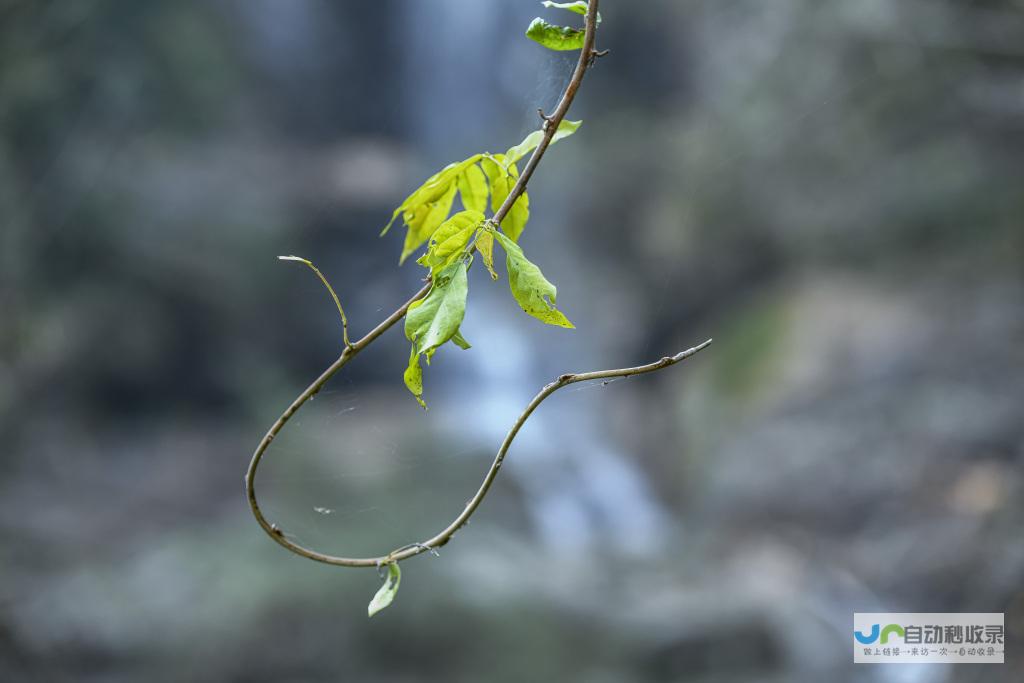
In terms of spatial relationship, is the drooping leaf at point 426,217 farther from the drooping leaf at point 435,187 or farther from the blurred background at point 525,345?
the blurred background at point 525,345

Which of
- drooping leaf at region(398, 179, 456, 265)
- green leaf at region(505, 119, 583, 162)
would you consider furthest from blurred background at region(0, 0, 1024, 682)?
green leaf at region(505, 119, 583, 162)

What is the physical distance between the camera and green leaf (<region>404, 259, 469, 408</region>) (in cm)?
48

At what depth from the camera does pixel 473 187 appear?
0.69 m

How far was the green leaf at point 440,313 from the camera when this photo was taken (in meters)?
0.48

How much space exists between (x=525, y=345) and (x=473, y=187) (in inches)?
150

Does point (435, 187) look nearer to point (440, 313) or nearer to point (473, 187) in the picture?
point (473, 187)

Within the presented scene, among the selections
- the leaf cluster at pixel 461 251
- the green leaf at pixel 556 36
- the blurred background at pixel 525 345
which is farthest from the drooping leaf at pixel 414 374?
the blurred background at pixel 525 345

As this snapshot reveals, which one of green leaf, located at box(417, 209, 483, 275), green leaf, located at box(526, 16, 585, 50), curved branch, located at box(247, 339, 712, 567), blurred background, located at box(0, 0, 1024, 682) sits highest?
blurred background, located at box(0, 0, 1024, 682)

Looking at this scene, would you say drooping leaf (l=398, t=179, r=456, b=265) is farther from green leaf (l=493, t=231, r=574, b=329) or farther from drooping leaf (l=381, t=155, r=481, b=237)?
green leaf (l=493, t=231, r=574, b=329)

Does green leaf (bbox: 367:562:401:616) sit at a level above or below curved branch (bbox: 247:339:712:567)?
below

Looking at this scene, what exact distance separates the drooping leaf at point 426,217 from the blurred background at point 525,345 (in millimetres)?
1566

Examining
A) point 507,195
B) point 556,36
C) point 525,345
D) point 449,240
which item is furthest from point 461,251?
point 525,345

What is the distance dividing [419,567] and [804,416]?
169 centimetres

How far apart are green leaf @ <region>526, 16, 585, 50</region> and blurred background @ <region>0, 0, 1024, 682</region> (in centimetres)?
169
